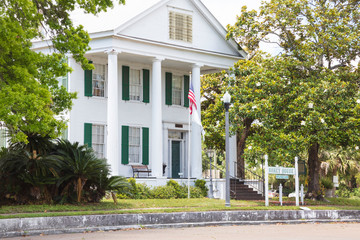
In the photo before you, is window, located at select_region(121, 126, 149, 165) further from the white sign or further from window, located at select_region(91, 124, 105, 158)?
the white sign

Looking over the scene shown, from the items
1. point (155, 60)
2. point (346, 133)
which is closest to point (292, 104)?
point (346, 133)

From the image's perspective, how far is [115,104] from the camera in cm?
2353

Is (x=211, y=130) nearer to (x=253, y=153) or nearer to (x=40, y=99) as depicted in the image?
(x=253, y=153)

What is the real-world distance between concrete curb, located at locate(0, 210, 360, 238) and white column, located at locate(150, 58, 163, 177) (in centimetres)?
795

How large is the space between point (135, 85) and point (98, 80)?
6.81ft

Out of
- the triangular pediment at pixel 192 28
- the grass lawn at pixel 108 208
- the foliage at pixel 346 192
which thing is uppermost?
the triangular pediment at pixel 192 28

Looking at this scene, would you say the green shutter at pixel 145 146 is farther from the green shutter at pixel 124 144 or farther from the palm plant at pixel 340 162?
the palm plant at pixel 340 162

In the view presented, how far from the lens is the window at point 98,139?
25188 millimetres

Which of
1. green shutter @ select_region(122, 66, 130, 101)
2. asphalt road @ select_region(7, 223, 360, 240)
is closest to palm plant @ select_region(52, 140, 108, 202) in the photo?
asphalt road @ select_region(7, 223, 360, 240)

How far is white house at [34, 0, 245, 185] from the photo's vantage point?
79.0 feet

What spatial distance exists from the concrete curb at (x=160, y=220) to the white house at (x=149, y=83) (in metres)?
7.00

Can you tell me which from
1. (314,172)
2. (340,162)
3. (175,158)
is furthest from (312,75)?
(340,162)

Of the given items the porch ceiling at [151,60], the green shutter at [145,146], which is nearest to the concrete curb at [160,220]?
the green shutter at [145,146]

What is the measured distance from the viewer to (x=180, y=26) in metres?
26.3
